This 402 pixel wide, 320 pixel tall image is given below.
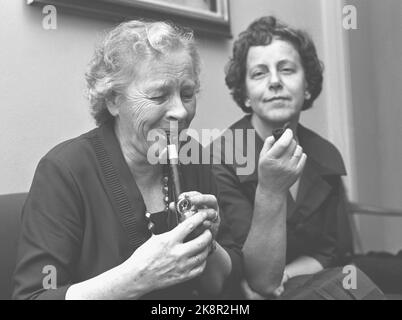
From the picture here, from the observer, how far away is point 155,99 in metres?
1.04

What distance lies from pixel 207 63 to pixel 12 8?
0.68m

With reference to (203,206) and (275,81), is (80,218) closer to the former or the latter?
(203,206)

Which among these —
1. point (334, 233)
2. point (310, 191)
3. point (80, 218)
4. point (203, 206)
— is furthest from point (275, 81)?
point (80, 218)

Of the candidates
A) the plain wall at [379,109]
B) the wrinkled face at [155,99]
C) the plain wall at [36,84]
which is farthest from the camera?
the plain wall at [379,109]

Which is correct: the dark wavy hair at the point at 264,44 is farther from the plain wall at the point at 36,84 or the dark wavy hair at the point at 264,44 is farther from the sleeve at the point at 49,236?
the sleeve at the point at 49,236

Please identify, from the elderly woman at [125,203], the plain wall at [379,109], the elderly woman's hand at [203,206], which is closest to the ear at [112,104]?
the elderly woman at [125,203]

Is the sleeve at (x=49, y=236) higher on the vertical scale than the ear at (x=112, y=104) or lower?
lower

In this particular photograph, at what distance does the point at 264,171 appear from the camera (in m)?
1.16

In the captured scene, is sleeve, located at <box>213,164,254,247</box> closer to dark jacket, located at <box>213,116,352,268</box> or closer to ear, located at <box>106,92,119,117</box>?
dark jacket, located at <box>213,116,352,268</box>

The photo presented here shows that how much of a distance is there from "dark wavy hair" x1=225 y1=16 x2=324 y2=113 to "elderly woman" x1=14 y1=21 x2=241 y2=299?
41 cm

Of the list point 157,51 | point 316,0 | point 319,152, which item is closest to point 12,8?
point 157,51

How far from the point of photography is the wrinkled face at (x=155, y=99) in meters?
1.03
